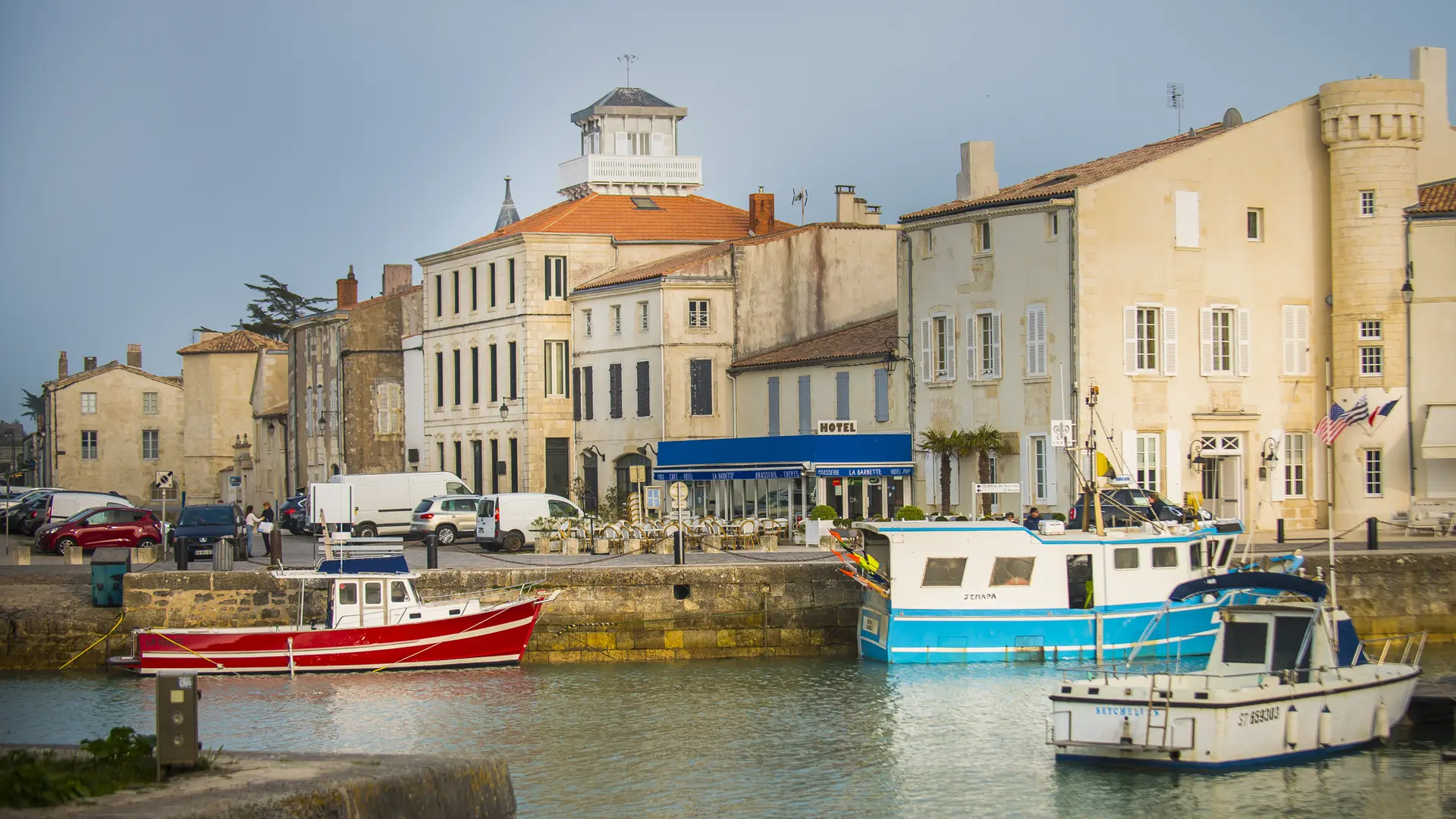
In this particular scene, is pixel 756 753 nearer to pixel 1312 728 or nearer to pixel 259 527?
pixel 1312 728

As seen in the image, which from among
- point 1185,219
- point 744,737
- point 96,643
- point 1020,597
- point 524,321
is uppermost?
point 1185,219

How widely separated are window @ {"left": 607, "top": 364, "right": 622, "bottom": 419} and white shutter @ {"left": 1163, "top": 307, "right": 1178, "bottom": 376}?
21628mm

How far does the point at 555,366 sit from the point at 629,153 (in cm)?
1813

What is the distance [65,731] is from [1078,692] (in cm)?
1462

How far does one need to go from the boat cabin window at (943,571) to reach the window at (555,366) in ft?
105

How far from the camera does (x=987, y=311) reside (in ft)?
142

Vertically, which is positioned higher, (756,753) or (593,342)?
(593,342)

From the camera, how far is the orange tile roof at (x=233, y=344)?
84.6m

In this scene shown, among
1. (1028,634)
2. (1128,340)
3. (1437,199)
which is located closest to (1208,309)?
(1128,340)

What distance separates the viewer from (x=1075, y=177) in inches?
1726

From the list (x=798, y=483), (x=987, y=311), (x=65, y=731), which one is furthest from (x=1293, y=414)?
(x=65, y=731)

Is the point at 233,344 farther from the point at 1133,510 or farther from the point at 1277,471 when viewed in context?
the point at 1133,510

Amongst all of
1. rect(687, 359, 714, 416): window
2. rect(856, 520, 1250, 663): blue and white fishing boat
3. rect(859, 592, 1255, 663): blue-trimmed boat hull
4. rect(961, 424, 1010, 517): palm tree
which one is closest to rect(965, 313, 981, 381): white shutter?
rect(961, 424, 1010, 517): palm tree

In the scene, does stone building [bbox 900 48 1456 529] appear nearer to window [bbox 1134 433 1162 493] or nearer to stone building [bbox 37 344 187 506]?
window [bbox 1134 433 1162 493]
